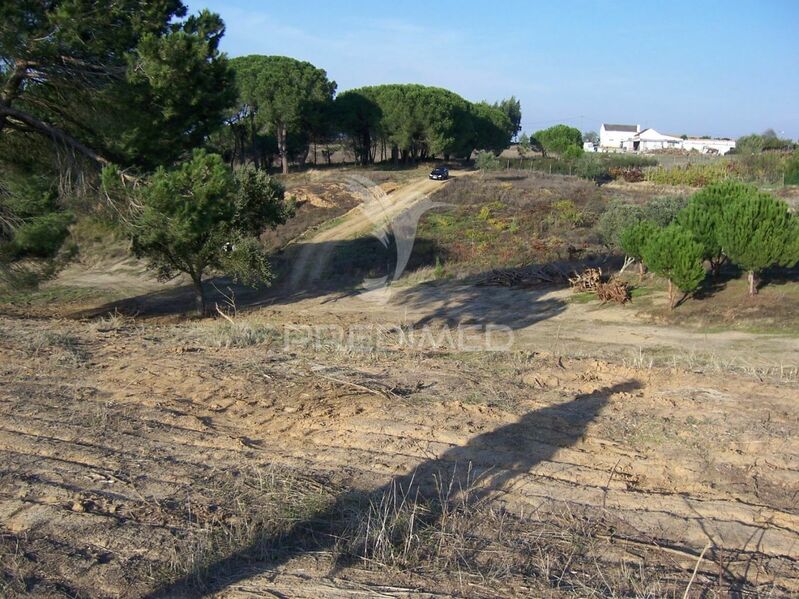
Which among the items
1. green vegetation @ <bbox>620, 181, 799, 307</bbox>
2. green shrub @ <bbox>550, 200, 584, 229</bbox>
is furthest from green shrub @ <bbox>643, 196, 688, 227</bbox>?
green shrub @ <bbox>550, 200, 584, 229</bbox>

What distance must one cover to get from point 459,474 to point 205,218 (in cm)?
782

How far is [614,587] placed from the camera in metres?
3.38

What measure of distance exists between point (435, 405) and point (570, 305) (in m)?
16.2

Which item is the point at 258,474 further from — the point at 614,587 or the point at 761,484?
the point at 761,484

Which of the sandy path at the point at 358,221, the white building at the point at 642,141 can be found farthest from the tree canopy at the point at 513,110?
the sandy path at the point at 358,221

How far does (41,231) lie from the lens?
1248cm

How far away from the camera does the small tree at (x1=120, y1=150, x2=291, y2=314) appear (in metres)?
11.0

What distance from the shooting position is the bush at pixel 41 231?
40.8 feet

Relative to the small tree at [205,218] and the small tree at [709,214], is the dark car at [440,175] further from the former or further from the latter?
the small tree at [709,214]

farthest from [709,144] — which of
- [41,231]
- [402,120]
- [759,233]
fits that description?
[41,231]

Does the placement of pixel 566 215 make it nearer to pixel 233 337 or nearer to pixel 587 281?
pixel 587 281

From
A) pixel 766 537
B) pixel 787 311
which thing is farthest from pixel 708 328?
pixel 766 537

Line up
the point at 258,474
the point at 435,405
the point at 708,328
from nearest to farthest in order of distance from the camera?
1. the point at 258,474
2. the point at 435,405
3. the point at 708,328

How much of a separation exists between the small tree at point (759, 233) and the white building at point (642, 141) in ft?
324
